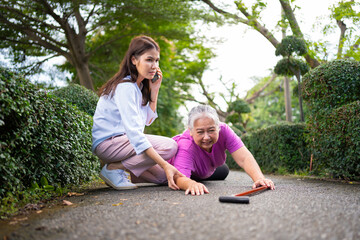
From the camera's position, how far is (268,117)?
101ft

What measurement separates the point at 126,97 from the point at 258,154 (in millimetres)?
5845

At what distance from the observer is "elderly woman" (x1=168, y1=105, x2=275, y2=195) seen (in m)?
3.24

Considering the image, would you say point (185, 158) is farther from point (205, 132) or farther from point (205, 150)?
point (205, 132)

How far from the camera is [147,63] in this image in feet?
11.5

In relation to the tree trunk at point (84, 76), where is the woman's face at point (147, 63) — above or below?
below

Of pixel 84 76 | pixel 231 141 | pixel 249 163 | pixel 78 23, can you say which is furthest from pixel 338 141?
pixel 78 23

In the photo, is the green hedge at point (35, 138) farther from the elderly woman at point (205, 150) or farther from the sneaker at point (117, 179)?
the elderly woman at point (205, 150)

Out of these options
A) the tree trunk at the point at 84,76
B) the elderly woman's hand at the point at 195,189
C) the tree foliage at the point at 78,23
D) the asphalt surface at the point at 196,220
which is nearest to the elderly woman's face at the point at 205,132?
the elderly woman's hand at the point at 195,189

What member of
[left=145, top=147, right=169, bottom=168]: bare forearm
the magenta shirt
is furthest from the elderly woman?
[left=145, top=147, right=169, bottom=168]: bare forearm

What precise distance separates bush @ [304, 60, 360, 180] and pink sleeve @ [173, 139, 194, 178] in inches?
85.7

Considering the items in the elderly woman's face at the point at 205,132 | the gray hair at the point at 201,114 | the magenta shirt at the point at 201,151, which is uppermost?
the gray hair at the point at 201,114

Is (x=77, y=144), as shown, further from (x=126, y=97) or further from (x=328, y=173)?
(x=328, y=173)

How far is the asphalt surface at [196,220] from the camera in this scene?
5.20ft

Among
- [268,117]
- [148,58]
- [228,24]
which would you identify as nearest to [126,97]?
[148,58]
